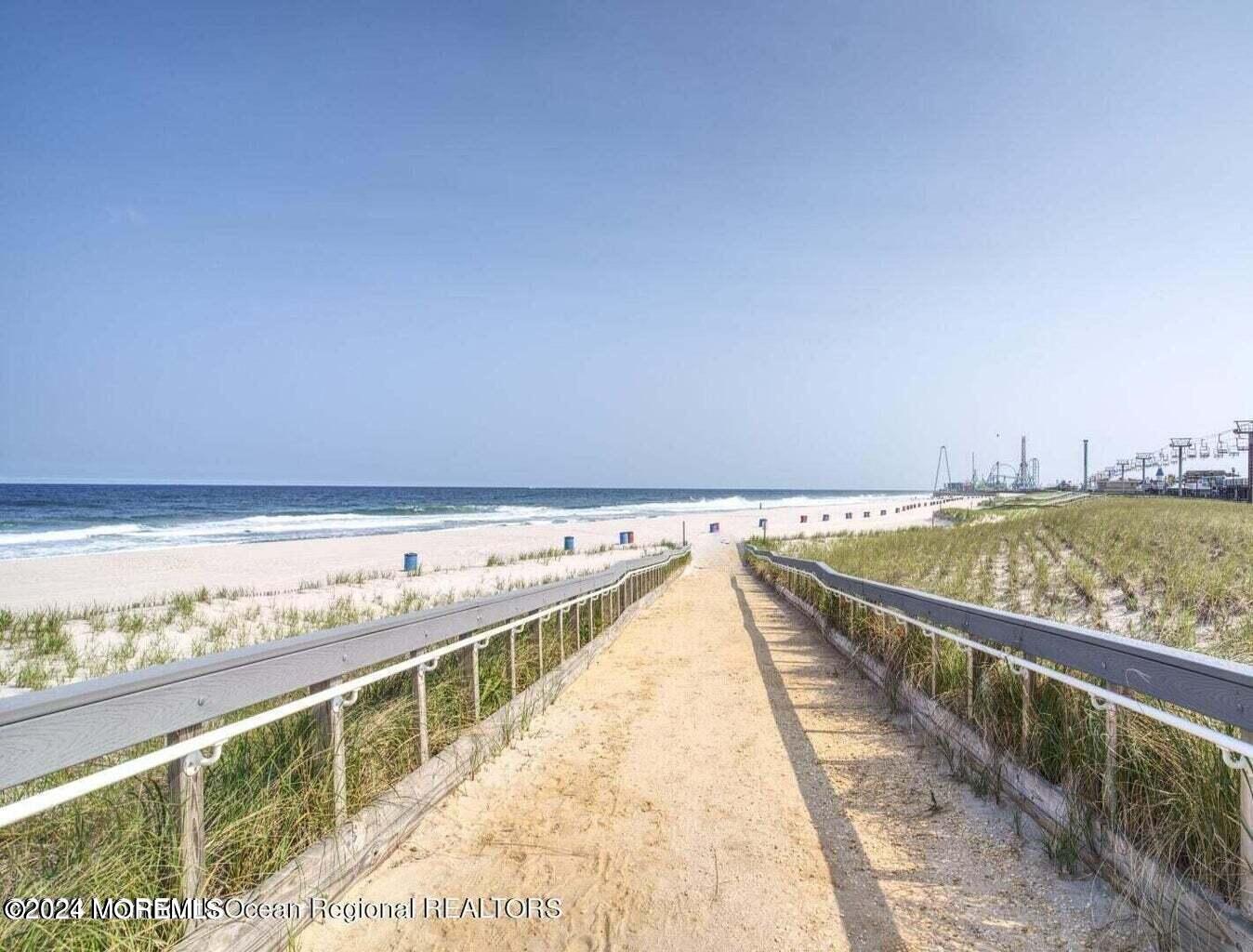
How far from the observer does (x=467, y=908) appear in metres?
2.82

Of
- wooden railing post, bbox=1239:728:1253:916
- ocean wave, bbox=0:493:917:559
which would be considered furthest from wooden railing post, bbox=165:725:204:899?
ocean wave, bbox=0:493:917:559

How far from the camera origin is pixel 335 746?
10.6ft

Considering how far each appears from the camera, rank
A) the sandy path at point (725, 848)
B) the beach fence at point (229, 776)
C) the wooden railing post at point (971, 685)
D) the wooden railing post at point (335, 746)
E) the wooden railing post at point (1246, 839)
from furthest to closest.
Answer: the wooden railing post at point (971, 685) → the wooden railing post at point (335, 746) → the sandy path at point (725, 848) → the wooden railing post at point (1246, 839) → the beach fence at point (229, 776)

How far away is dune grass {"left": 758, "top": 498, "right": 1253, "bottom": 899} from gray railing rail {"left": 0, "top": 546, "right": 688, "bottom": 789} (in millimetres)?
3272

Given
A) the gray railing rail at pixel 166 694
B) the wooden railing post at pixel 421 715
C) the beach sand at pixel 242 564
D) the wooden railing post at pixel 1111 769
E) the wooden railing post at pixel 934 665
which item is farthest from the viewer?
the beach sand at pixel 242 564

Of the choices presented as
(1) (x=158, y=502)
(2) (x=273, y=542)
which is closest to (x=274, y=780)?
(2) (x=273, y=542)

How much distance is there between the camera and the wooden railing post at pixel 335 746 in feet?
10.3

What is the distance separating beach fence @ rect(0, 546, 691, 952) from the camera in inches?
81.5

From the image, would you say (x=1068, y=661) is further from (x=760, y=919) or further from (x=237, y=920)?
(x=237, y=920)

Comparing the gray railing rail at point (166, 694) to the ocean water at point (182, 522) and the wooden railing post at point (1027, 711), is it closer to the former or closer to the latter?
the wooden railing post at point (1027, 711)

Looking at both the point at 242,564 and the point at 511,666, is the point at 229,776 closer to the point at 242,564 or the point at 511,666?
the point at 511,666

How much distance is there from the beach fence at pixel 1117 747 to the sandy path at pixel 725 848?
21 centimetres

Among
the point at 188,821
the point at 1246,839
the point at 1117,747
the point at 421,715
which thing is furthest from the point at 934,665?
the point at 188,821

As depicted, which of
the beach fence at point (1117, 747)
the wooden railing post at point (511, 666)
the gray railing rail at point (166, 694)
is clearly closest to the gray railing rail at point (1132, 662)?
the beach fence at point (1117, 747)
